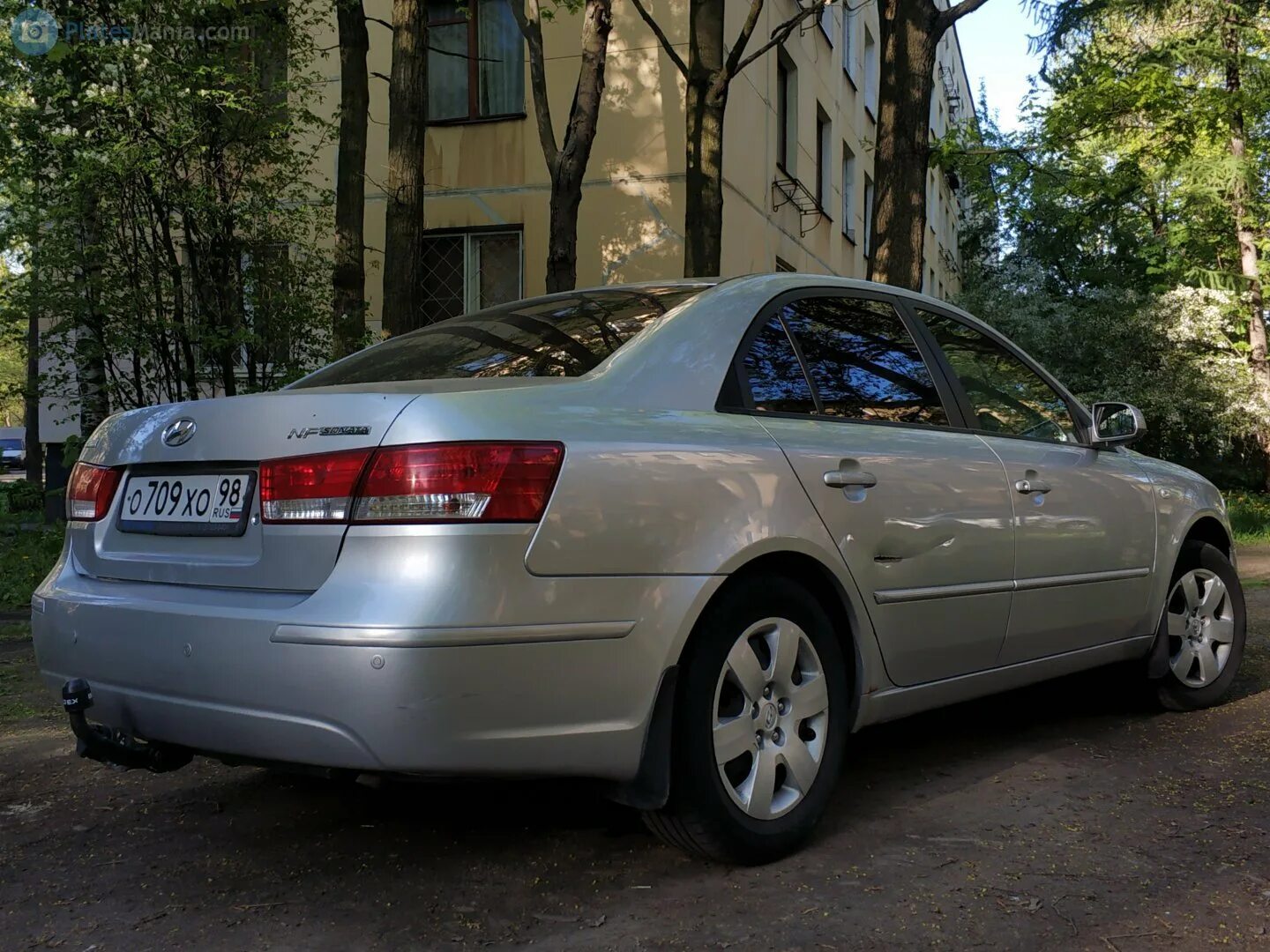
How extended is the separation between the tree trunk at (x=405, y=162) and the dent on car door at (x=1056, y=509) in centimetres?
584

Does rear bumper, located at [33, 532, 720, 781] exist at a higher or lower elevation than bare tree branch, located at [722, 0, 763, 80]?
lower

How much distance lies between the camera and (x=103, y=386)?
366 inches

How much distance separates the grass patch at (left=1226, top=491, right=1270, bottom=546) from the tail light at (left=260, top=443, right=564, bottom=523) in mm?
10948

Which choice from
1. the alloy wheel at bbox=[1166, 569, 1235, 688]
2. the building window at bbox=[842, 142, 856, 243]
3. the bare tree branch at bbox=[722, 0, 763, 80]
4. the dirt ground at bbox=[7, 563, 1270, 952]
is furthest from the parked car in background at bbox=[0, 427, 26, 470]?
the alloy wheel at bbox=[1166, 569, 1235, 688]

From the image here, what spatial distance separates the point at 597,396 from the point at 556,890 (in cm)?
119

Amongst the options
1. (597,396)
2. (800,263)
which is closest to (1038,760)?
(597,396)

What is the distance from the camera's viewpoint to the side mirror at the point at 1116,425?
451 centimetres

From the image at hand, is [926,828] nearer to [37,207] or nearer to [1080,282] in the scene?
[37,207]

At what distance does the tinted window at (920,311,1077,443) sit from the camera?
13.5 ft

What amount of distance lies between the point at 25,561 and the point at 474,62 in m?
8.15

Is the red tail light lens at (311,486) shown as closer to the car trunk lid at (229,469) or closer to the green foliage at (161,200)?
the car trunk lid at (229,469)

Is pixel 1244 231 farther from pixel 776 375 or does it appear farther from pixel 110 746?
pixel 110 746

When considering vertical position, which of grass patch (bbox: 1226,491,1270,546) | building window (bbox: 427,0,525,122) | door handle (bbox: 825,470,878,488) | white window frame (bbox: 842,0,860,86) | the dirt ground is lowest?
grass patch (bbox: 1226,491,1270,546)

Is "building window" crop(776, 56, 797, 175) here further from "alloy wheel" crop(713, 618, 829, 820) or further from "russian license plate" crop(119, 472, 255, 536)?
"russian license plate" crop(119, 472, 255, 536)
